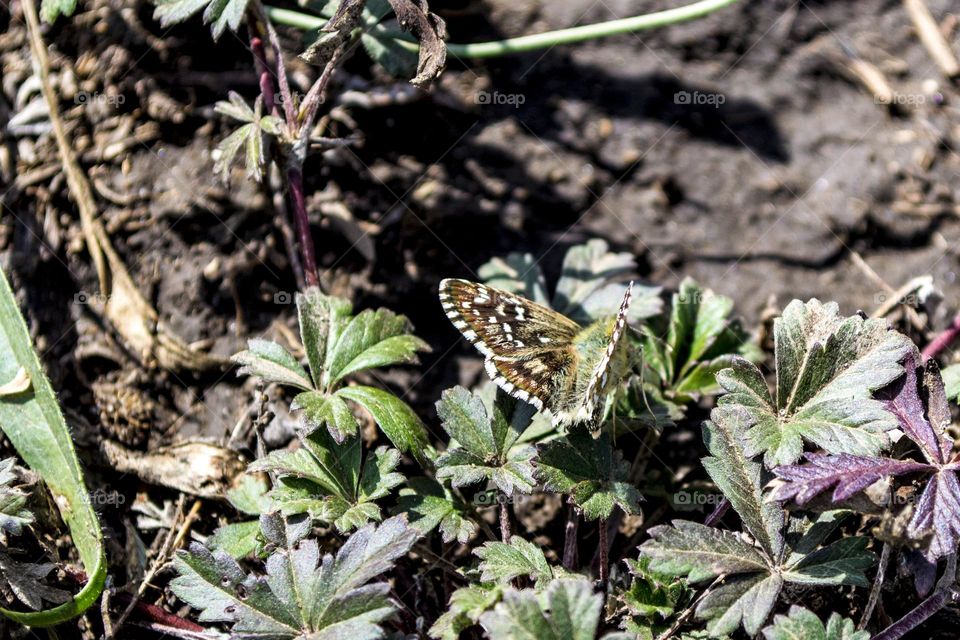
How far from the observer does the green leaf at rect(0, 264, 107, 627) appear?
3021 millimetres

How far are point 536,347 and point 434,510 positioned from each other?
0.71 m

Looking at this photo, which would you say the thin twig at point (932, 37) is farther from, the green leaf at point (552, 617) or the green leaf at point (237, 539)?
the green leaf at point (237, 539)

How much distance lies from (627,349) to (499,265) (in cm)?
93

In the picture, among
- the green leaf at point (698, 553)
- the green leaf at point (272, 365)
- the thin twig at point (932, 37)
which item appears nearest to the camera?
the green leaf at point (698, 553)

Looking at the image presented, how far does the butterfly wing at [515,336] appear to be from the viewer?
2.94 m

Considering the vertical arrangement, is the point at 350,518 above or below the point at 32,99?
below

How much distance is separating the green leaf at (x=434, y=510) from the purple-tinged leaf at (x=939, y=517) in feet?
4.53

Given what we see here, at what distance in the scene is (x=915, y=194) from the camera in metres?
4.38

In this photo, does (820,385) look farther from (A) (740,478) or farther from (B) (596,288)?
(B) (596,288)

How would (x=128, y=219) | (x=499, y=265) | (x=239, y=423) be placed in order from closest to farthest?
(x=239, y=423) → (x=499, y=265) → (x=128, y=219)

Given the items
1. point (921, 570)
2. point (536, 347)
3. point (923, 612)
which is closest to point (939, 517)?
point (921, 570)

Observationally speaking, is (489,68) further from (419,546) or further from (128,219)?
(419,546)

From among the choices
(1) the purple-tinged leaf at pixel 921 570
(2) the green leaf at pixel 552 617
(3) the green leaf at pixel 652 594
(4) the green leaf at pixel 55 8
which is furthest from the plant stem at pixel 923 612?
(4) the green leaf at pixel 55 8

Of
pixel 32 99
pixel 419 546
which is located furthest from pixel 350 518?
pixel 32 99
